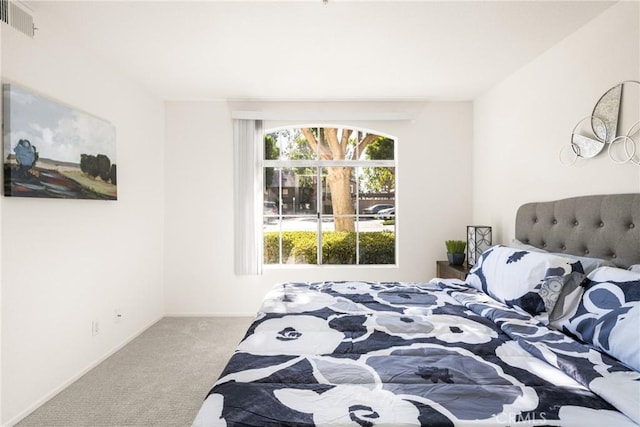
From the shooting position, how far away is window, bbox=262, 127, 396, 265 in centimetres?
425

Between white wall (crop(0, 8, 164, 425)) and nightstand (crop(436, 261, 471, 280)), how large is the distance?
3117 mm

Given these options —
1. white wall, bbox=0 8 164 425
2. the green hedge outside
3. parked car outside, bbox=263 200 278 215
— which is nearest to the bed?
white wall, bbox=0 8 164 425

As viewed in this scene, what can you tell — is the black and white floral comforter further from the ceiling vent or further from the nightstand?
the ceiling vent

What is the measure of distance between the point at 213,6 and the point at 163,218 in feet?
8.50

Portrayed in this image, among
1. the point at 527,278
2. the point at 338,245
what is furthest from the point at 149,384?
the point at 527,278

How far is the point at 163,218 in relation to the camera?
4.08m

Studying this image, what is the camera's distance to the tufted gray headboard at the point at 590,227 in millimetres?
1935

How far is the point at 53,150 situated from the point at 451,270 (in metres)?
3.42

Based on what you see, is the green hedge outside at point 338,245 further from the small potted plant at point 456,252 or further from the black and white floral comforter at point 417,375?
the black and white floral comforter at point 417,375

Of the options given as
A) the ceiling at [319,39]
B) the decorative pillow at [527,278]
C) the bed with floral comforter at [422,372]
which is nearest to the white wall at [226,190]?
the ceiling at [319,39]

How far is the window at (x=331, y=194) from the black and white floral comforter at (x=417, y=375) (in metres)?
2.26

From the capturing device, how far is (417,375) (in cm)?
127

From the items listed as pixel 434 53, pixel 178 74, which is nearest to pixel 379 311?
pixel 434 53

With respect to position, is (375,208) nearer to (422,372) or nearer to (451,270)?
(451,270)
